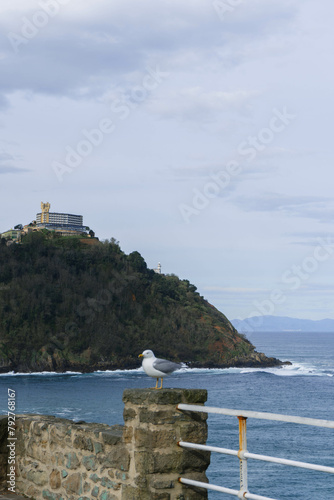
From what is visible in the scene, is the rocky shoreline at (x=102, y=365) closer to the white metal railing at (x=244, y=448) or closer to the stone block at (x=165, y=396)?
the stone block at (x=165, y=396)

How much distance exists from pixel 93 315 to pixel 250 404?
39.9m

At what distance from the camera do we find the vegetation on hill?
8512cm

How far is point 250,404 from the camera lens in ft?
185

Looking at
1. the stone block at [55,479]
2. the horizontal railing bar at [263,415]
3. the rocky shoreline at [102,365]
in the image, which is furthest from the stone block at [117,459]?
the rocky shoreline at [102,365]

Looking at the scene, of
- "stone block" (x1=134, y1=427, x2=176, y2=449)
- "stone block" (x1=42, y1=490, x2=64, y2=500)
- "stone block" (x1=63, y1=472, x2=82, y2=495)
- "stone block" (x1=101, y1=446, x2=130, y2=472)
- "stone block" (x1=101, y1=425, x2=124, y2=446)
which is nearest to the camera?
"stone block" (x1=134, y1=427, x2=176, y2=449)

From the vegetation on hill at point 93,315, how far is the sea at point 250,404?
→ 326 centimetres

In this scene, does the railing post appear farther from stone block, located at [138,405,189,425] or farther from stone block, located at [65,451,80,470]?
stone block, located at [65,451,80,470]

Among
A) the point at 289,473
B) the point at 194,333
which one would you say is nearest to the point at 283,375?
the point at 194,333

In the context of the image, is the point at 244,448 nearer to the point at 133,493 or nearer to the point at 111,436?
the point at 133,493

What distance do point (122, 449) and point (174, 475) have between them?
1.40 ft

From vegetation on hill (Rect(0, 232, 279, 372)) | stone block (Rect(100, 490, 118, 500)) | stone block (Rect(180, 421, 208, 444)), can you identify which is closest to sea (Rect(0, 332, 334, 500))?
vegetation on hill (Rect(0, 232, 279, 372))

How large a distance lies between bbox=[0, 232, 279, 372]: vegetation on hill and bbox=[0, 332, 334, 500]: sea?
10.7 ft

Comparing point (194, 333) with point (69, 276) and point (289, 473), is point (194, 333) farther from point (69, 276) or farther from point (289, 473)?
point (289, 473)

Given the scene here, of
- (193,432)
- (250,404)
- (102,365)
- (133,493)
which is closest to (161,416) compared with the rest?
(193,432)
